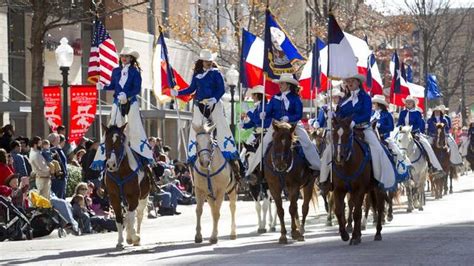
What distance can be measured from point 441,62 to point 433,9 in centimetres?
851

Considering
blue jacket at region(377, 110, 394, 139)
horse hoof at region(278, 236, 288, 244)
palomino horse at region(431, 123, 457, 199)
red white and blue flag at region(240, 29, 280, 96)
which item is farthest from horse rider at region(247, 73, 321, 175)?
palomino horse at region(431, 123, 457, 199)

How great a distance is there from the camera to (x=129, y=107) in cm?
2105

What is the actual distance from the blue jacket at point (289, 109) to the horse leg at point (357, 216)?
2.26 meters

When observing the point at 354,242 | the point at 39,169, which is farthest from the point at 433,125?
the point at 354,242

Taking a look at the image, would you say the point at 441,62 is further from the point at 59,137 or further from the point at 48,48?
the point at 59,137

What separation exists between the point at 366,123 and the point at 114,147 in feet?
12.6

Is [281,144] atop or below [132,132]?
below

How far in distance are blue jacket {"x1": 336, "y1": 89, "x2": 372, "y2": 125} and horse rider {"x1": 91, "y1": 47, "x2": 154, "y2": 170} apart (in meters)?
3.11

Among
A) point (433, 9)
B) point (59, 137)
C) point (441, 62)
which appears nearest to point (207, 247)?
point (59, 137)

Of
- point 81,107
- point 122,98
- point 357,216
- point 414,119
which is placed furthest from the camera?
point 81,107

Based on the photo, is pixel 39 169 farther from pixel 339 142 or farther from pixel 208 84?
pixel 339 142

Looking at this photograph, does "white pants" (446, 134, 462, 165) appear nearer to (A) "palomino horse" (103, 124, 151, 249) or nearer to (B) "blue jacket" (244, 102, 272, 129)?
(B) "blue jacket" (244, 102, 272, 129)

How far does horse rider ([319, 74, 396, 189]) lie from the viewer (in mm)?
20094

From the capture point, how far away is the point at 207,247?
20375 mm
